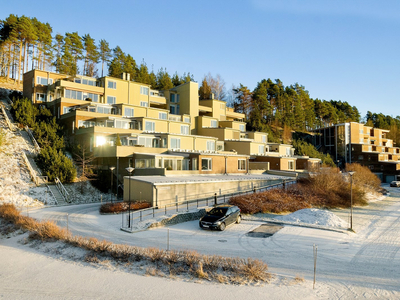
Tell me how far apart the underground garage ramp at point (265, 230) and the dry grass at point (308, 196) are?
13.0ft

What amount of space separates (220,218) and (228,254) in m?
5.60

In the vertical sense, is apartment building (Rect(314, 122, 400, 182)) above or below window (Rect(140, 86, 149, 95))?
below

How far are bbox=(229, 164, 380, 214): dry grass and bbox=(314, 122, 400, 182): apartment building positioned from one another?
4317 cm

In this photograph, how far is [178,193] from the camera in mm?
28766

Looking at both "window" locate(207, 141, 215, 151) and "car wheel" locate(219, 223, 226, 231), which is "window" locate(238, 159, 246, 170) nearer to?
"window" locate(207, 141, 215, 151)

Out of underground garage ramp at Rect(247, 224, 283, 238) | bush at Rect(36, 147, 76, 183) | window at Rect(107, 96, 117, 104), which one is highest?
window at Rect(107, 96, 117, 104)

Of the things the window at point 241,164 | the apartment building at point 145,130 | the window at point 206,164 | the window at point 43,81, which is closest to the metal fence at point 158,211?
the apartment building at point 145,130

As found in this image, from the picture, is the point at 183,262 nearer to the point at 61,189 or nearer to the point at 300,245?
the point at 300,245

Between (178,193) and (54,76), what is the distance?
126 ft

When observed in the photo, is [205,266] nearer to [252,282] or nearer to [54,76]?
[252,282]

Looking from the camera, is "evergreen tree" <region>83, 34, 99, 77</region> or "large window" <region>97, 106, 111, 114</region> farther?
"evergreen tree" <region>83, 34, 99, 77</region>

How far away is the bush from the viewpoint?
1350 inches

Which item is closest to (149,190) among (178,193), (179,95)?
(178,193)

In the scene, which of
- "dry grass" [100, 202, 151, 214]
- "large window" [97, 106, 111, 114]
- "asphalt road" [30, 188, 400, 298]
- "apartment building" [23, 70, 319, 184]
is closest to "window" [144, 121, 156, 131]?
"apartment building" [23, 70, 319, 184]
